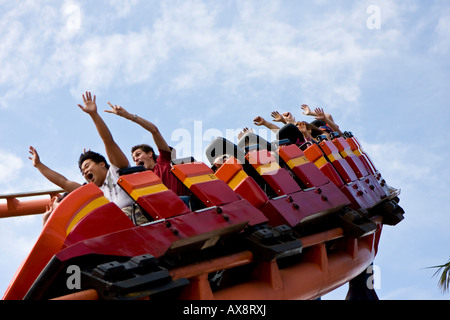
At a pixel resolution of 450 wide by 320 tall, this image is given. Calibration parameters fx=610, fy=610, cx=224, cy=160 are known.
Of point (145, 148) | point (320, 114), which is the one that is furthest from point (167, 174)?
point (320, 114)

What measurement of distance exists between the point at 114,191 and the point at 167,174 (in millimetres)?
610

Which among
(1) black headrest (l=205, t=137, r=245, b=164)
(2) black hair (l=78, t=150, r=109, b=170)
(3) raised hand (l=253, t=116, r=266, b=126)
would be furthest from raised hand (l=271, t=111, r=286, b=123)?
(2) black hair (l=78, t=150, r=109, b=170)

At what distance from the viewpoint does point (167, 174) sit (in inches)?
148

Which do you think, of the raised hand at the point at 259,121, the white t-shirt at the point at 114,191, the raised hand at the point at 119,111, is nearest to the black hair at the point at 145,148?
the raised hand at the point at 119,111

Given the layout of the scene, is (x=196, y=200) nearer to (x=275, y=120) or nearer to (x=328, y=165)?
(x=328, y=165)

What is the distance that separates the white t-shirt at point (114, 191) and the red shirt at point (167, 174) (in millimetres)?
494

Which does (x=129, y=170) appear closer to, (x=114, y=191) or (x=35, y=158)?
(x=114, y=191)

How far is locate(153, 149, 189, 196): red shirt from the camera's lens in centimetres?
364

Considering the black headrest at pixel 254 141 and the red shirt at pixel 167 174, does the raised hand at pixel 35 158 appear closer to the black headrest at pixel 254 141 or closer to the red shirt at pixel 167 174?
the red shirt at pixel 167 174

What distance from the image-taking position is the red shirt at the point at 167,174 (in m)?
3.64

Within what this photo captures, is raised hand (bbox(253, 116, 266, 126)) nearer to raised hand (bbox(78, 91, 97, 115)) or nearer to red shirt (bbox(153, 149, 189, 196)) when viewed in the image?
red shirt (bbox(153, 149, 189, 196))

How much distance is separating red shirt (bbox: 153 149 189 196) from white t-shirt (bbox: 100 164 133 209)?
494 millimetres
